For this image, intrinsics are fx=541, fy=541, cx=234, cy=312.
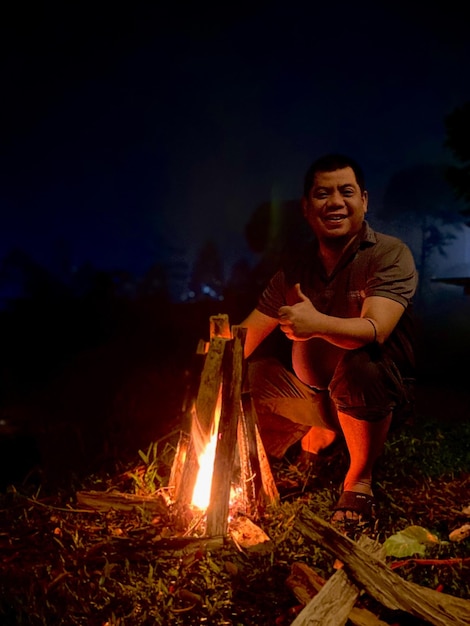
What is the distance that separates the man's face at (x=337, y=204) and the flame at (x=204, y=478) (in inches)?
53.9

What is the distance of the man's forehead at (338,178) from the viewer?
304 centimetres

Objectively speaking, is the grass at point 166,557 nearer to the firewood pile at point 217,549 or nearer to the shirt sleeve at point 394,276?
the firewood pile at point 217,549

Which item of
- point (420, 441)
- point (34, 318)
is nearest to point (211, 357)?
point (420, 441)

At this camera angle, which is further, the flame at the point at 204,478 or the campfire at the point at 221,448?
the flame at the point at 204,478

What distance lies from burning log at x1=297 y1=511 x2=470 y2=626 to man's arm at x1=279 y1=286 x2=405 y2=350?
922 mm

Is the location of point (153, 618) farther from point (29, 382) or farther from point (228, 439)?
point (29, 382)

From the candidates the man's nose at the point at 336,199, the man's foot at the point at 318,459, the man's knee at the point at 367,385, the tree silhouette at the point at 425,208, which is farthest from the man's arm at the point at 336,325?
the tree silhouette at the point at 425,208

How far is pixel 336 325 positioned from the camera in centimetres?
274

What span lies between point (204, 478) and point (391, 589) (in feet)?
4.17

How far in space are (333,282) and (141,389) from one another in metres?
4.48

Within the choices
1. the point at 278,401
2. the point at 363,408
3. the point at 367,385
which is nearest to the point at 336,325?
the point at 367,385

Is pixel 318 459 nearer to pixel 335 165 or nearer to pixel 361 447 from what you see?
pixel 361 447

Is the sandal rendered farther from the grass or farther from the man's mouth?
the man's mouth

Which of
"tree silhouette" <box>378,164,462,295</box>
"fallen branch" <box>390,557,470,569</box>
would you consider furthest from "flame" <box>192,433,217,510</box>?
"tree silhouette" <box>378,164,462,295</box>
